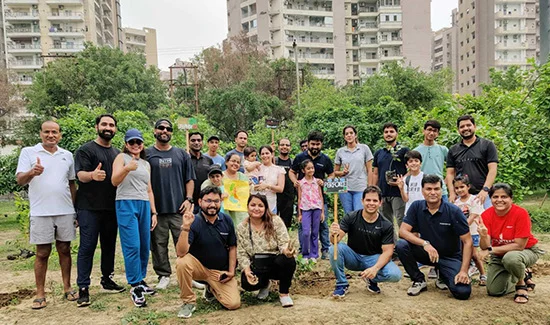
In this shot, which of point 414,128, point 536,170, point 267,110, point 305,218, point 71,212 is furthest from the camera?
point 267,110

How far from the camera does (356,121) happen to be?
52.3ft

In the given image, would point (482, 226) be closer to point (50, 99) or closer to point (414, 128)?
point (414, 128)

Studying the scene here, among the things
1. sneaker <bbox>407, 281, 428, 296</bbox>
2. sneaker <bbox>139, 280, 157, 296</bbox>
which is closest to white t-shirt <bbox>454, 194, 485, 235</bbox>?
sneaker <bbox>407, 281, 428, 296</bbox>

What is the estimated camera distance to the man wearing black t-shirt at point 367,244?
15.5 feet

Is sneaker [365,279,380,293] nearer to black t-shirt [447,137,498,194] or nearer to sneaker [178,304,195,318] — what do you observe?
black t-shirt [447,137,498,194]

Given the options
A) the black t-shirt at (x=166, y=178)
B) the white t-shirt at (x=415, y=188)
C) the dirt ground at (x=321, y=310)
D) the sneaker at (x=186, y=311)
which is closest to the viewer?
the dirt ground at (x=321, y=310)

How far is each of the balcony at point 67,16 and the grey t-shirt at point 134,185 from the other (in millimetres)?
55825

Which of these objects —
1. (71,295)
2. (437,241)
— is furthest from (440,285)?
(71,295)

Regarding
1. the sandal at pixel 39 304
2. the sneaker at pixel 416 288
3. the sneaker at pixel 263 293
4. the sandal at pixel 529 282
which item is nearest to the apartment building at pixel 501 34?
the sandal at pixel 529 282

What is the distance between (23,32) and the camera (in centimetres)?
5291

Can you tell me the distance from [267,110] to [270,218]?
2349 centimetres

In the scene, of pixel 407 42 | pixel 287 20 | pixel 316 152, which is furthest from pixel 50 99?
pixel 407 42

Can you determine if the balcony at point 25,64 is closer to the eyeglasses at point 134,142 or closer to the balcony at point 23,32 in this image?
the balcony at point 23,32

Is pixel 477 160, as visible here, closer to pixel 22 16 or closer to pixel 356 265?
pixel 356 265
